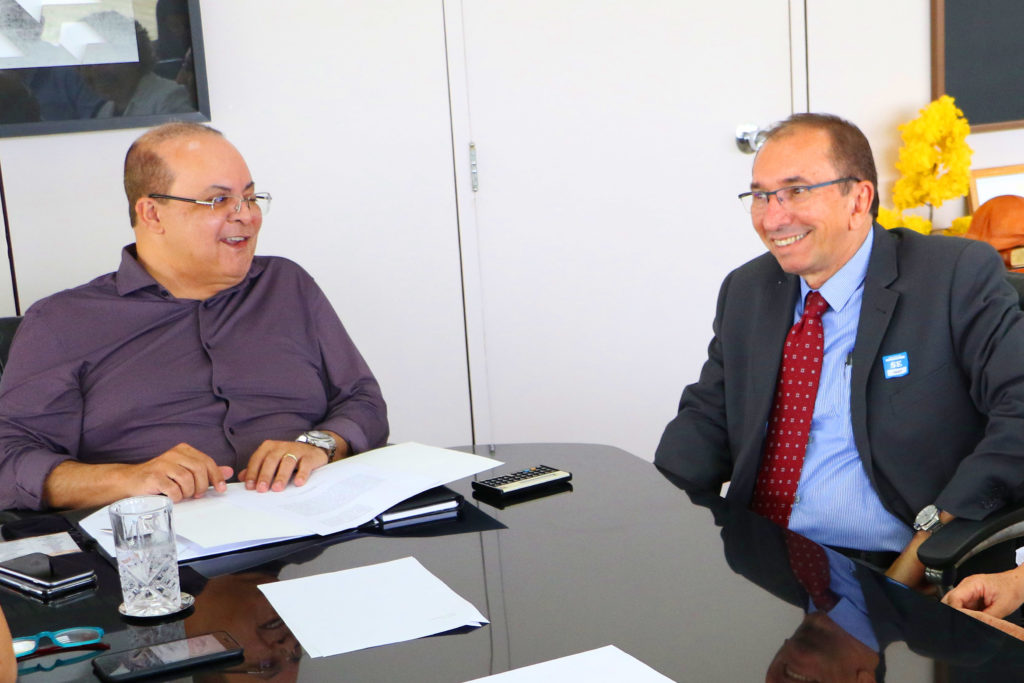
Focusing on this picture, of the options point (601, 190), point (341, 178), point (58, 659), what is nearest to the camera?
point (58, 659)

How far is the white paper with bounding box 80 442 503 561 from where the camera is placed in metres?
1.44

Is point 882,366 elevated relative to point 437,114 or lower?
lower

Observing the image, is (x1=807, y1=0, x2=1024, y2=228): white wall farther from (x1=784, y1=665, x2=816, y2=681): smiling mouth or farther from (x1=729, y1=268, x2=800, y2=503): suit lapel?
(x1=784, y1=665, x2=816, y2=681): smiling mouth

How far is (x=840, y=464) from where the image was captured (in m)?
1.90

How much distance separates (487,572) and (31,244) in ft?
6.52

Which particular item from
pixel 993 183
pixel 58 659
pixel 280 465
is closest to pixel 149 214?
pixel 280 465

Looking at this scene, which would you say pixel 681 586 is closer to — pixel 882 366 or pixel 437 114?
Result: pixel 882 366

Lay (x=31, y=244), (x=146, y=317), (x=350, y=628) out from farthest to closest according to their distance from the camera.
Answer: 1. (x=31, y=244)
2. (x=146, y=317)
3. (x=350, y=628)

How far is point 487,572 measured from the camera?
51.0 inches

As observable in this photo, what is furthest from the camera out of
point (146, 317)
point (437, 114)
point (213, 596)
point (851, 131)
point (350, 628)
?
point (437, 114)

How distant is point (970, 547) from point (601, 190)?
2.00 m

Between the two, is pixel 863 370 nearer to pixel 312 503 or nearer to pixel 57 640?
pixel 312 503

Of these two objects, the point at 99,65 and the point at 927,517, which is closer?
the point at 927,517

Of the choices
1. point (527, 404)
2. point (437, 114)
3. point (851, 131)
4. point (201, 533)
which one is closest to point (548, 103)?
point (437, 114)
